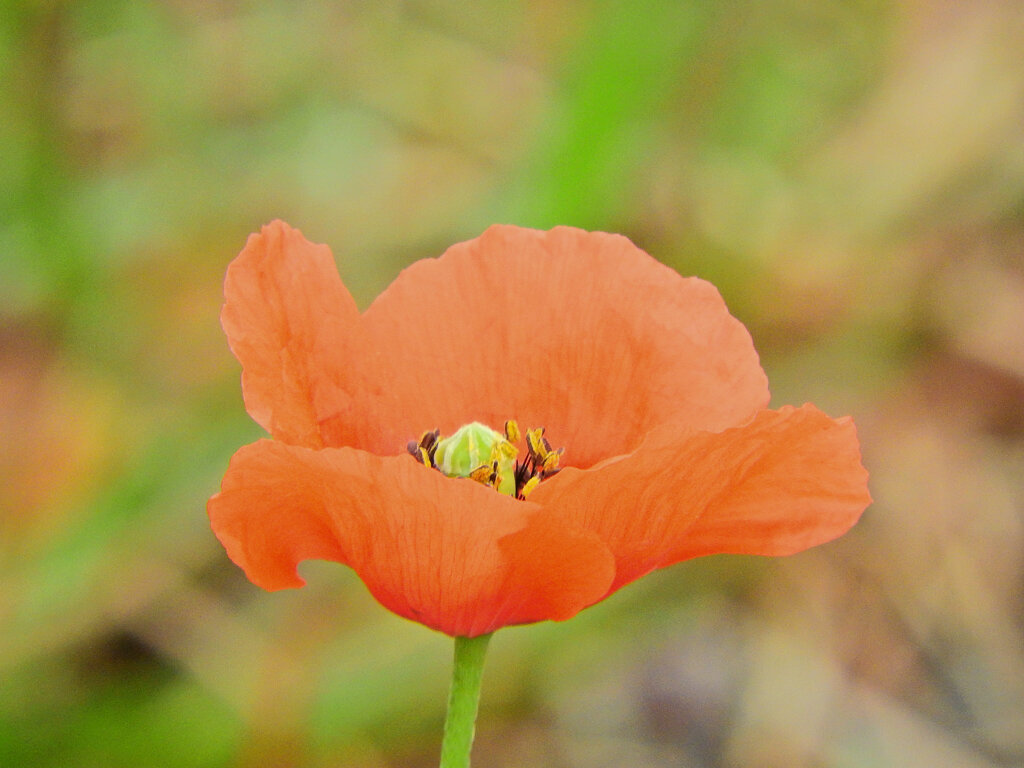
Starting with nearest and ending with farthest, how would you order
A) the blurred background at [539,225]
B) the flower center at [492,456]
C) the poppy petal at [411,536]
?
1. the poppy petal at [411,536]
2. the flower center at [492,456]
3. the blurred background at [539,225]

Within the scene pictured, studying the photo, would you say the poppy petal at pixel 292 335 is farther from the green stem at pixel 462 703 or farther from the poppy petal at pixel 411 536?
the green stem at pixel 462 703

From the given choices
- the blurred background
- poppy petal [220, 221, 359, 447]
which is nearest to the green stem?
poppy petal [220, 221, 359, 447]

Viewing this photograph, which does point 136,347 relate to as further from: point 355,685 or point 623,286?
point 623,286

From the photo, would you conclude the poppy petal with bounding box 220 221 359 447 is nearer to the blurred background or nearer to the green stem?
the green stem

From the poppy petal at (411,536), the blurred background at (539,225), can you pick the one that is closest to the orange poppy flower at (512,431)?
the poppy petal at (411,536)

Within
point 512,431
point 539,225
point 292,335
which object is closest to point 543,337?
point 512,431

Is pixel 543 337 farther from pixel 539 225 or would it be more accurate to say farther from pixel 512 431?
pixel 539 225
